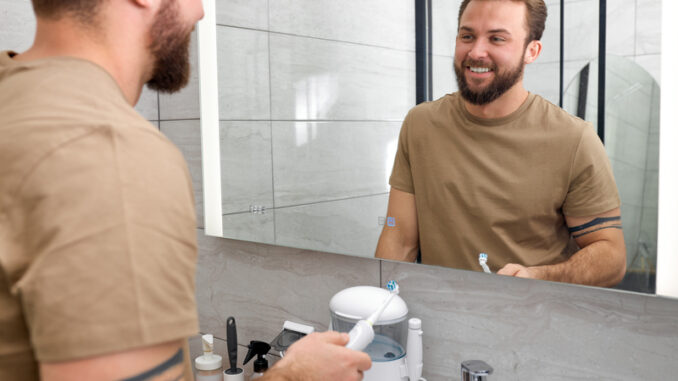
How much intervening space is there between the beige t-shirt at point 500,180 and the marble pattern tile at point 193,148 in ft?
2.05

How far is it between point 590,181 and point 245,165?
0.80 metres

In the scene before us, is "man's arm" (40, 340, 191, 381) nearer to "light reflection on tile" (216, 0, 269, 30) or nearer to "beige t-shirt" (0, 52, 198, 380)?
"beige t-shirt" (0, 52, 198, 380)

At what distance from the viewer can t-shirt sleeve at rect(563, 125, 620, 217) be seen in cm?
83

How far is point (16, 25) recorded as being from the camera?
4.79ft

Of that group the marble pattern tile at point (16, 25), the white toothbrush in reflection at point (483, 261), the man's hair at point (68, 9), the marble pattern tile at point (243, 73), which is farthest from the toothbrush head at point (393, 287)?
the marble pattern tile at point (16, 25)

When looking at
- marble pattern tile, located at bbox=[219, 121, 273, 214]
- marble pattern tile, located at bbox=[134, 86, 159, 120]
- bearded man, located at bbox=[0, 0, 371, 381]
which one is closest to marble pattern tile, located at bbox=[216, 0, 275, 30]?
marble pattern tile, located at bbox=[219, 121, 273, 214]

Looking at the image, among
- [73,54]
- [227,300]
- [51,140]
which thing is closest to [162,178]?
[51,140]

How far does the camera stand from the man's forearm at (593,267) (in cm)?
85

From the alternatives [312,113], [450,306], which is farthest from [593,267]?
[312,113]

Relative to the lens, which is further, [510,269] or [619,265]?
[510,269]

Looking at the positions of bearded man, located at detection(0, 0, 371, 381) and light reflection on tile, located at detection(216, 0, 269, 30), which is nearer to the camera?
bearded man, located at detection(0, 0, 371, 381)

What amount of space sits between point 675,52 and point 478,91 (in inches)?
11.2

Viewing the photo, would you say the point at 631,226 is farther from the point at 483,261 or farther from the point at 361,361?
the point at 361,361

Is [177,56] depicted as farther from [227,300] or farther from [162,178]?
[227,300]
